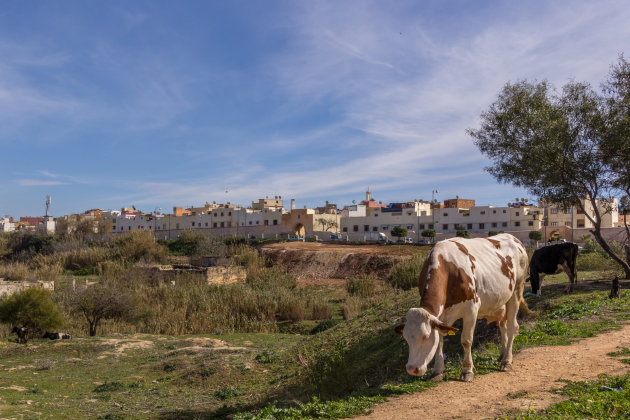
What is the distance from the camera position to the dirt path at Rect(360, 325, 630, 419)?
19.1 ft

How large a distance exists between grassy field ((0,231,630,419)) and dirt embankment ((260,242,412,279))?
69.1ft

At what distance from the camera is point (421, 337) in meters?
6.07

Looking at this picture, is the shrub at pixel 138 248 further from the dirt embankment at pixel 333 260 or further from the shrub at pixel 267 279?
the shrub at pixel 267 279

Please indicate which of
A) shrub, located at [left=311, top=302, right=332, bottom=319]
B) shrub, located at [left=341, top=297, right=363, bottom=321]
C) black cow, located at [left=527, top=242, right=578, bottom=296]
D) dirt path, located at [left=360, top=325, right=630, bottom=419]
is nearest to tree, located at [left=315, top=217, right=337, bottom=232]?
shrub, located at [left=311, top=302, right=332, bottom=319]

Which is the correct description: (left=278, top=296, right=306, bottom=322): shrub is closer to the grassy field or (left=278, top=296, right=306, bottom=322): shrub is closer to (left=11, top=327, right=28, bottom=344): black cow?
the grassy field

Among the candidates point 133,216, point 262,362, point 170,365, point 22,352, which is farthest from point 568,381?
point 133,216

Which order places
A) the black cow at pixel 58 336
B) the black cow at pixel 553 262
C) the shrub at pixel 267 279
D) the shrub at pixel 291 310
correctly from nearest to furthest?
the black cow at pixel 553 262 → the black cow at pixel 58 336 → the shrub at pixel 291 310 → the shrub at pixel 267 279

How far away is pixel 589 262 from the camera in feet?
81.3

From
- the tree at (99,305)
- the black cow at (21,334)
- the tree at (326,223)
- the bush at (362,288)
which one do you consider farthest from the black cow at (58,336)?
the tree at (326,223)

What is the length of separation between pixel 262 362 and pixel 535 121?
36.9 feet

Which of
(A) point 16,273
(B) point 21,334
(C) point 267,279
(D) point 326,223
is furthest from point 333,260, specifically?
(D) point 326,223

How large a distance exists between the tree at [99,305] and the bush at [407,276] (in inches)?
566

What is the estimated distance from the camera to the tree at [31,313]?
19625mm

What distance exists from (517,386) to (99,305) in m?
20.8
